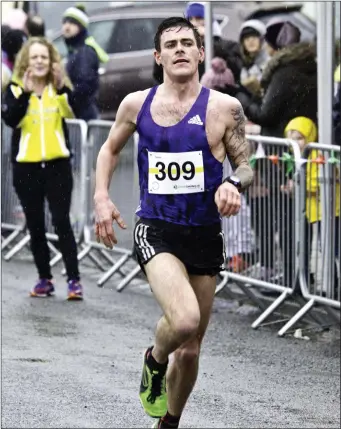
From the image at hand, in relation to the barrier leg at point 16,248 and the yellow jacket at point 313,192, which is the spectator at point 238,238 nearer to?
the yellow jacket at point 313,192

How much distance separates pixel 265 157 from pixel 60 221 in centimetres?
198

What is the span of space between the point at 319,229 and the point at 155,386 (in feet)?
12.2

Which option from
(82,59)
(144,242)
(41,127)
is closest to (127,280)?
(41,127)

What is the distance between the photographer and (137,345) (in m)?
10.4

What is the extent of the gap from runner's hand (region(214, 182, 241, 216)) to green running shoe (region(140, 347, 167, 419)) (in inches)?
40.3

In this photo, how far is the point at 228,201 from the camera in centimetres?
689

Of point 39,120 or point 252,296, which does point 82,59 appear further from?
point 252,296

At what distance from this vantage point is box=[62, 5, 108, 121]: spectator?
1548 cm

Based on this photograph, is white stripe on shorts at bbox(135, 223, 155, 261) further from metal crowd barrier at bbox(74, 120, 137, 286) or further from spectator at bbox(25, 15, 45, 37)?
spectator at bbox(25, 15, 45, 37)

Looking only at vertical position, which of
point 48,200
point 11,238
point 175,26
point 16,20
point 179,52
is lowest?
point 11,238

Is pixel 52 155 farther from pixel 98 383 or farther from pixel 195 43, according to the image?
pixel 195 43

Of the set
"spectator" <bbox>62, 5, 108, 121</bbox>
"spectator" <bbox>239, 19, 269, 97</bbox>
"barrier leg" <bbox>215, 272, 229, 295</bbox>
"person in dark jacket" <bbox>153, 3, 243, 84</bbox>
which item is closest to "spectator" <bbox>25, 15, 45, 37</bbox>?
"spectator" <bbox>62, 5, 108, 121</bbox>

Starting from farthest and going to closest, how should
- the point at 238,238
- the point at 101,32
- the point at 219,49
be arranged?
the point at 101,32, the point at 219,49, the point at 238,238

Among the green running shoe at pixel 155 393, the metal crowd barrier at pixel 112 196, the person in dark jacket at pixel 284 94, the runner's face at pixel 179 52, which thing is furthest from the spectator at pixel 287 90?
the green running shoe at pixel 155 393
